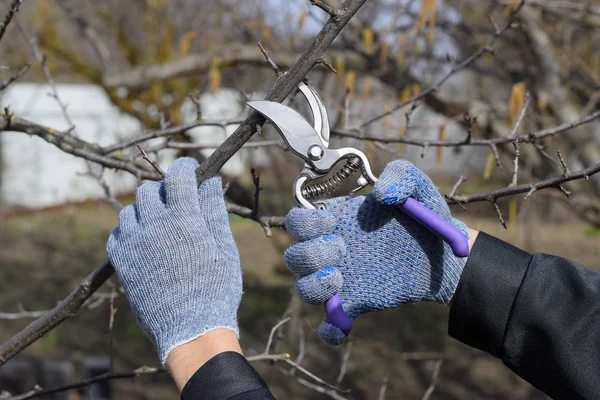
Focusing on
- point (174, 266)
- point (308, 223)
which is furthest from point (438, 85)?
point (174, 266)

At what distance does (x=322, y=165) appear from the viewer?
1.34 meters

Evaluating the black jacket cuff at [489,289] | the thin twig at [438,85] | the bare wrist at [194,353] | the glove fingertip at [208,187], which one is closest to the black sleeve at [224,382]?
the bare wrist at [194,353]

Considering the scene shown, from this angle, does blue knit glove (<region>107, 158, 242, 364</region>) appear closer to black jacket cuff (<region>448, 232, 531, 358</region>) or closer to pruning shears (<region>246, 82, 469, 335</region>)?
pruning shears (<region>246, 82, 469, 335</region>)

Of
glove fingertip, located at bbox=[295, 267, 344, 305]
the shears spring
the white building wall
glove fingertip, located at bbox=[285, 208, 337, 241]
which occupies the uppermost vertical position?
the shears spring

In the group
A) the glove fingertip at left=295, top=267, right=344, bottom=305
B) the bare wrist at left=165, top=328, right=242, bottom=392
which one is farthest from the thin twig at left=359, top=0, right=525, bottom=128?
the bare wrist at left=165, top=328, right=242, bottom=392

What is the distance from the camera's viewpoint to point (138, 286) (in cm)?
129

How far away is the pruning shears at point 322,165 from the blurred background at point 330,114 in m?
0.15

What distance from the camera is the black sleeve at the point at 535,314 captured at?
51.4 inches

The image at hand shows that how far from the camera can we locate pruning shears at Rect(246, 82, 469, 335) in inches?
50.9

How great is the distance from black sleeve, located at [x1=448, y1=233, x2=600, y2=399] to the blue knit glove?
1.77 feet

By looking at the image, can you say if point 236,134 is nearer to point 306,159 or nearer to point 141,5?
point 306,159

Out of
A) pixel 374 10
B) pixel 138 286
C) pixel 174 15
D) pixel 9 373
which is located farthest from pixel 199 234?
pixel 174 15

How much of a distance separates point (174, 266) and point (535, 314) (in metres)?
0.78

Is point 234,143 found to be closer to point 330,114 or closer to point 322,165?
point 322,165
